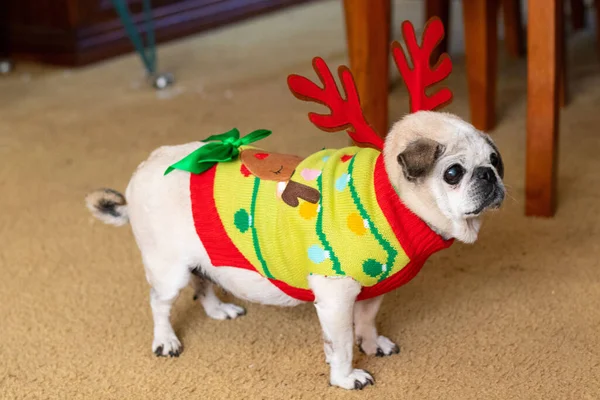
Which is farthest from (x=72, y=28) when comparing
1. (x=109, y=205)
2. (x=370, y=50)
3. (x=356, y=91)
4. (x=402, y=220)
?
(x=402, y=220)

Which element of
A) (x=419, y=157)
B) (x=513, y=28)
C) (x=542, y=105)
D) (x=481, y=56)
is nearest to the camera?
(x=419, y=157)

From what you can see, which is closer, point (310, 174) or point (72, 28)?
point (310, 174)

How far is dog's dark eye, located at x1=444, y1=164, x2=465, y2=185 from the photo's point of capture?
82cm

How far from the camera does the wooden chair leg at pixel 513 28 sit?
201 cm

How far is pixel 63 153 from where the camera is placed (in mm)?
1727

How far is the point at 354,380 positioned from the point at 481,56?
912 mm

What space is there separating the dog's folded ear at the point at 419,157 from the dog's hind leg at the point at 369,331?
24 cm

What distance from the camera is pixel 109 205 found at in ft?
3.46

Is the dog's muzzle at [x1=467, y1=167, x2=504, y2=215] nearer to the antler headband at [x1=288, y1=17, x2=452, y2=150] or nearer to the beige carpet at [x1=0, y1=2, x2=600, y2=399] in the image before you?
the antler headband at [x1=288, y1=17, x2=452, y2=150]

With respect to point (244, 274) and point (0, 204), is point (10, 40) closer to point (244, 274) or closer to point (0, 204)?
point (0, 204)

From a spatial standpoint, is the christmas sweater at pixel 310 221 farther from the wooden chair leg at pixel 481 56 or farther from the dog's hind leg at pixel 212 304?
Answer: the wooden chair leg at pixel 481 56

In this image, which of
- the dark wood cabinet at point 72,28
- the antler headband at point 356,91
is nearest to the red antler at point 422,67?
the antler headband at point 356,91

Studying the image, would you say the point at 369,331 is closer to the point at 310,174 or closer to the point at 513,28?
the point at 310,174

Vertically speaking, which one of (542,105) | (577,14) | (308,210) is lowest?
(577,14)
